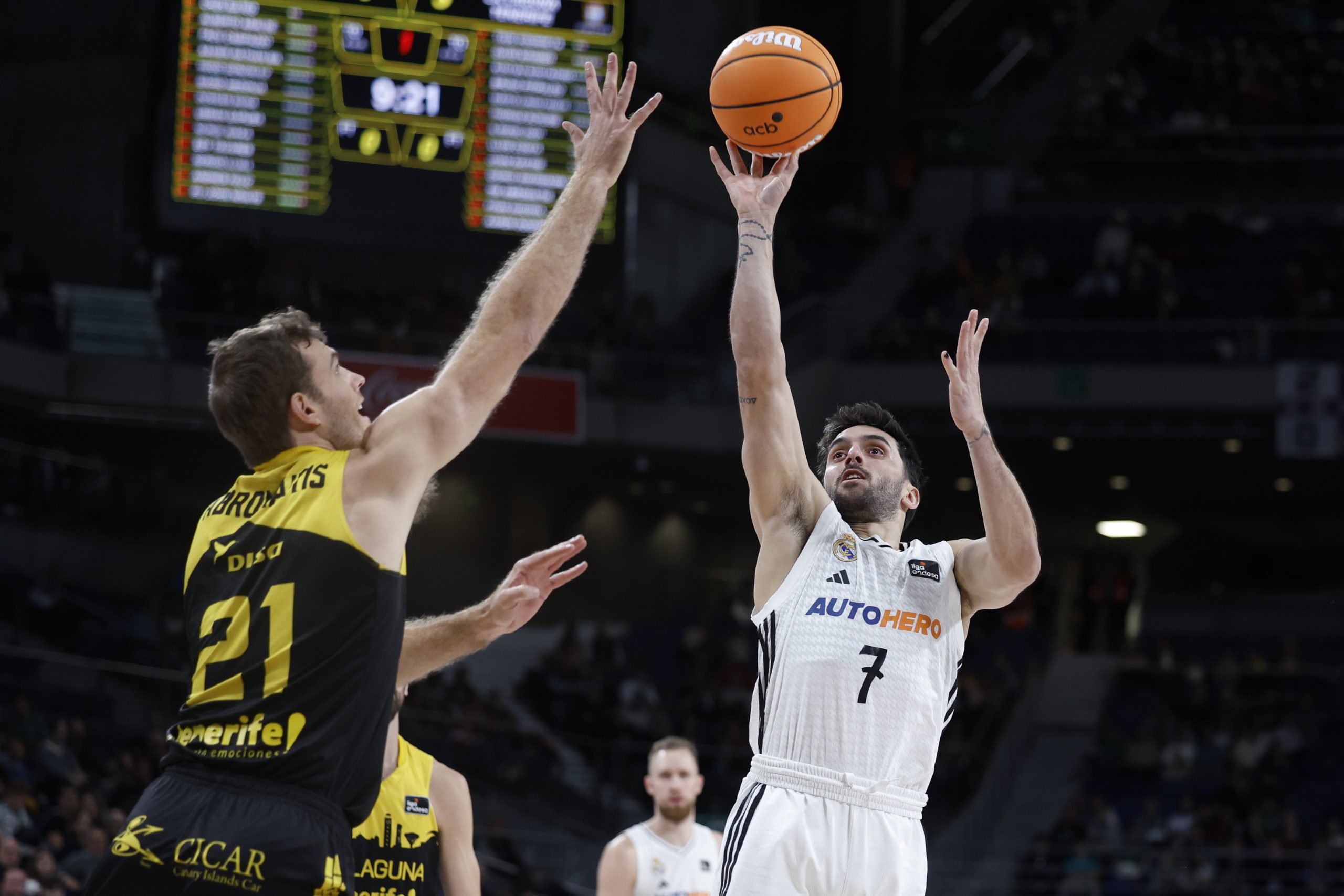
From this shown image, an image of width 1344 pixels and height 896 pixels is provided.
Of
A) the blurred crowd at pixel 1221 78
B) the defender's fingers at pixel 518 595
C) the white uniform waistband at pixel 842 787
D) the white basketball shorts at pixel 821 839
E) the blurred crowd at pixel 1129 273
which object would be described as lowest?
the white basketball shorts at pixel 821 839

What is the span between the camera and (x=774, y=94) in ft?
19.4

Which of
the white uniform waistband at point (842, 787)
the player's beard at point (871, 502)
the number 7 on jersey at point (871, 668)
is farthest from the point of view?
the player's beard at point (871, 502)

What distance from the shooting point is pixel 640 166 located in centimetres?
2511

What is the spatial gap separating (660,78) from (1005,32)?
22.5ft

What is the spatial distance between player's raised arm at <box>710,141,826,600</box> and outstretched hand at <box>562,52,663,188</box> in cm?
87

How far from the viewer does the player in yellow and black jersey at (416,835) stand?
242 inches

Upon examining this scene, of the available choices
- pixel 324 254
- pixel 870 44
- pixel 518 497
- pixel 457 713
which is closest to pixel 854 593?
pixel 457 713

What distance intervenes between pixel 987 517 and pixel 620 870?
14.2 feet

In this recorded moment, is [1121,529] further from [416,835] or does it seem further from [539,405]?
[416,835]

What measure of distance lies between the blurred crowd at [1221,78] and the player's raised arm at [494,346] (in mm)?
22048

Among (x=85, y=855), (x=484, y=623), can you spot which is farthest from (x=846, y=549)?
(x=85, y=855)

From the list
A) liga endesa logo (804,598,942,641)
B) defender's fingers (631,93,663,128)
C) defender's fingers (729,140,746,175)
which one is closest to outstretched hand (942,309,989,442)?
liga endesa logo (804,598,942,641)

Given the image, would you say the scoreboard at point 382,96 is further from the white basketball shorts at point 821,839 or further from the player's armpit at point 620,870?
the white basketball shorts at point 821,839

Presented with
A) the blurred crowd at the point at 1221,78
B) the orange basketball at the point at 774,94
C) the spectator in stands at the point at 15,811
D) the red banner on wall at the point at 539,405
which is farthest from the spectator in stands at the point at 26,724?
the blurred crowd at the point at 1221,78
